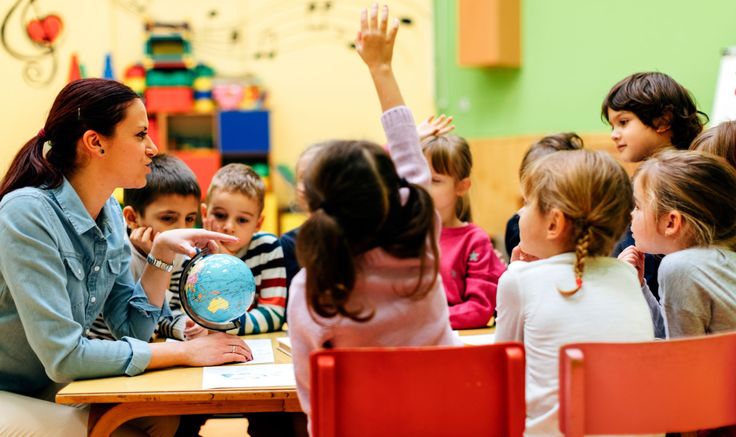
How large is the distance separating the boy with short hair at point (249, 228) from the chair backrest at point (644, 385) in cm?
145

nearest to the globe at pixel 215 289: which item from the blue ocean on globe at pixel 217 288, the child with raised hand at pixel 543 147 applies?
the blue ocean on globe at pixel 217 288

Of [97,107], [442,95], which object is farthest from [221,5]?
[97,107]

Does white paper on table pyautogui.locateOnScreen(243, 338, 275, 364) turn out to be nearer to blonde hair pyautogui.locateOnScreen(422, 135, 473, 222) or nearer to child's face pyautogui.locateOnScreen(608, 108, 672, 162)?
blonde hair pyautogui.locateOnScreen(422, 135, 473, 222)

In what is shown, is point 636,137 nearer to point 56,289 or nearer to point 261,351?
point 261,351

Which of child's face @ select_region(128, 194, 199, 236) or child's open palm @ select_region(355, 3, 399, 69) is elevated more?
child's open palm @ select_region(355, 3, 399, 69)

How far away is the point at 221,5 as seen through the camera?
8703 millimetres

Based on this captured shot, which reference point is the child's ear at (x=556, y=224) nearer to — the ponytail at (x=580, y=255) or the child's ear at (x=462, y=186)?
the ponytail at (x=580, y=255)

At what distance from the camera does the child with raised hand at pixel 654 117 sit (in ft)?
9.81

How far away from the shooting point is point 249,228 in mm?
3033

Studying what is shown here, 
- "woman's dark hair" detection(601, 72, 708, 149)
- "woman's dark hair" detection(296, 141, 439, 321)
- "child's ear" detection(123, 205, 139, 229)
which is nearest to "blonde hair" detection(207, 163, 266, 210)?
"child's ear" detection(123, 205, 139, 229)

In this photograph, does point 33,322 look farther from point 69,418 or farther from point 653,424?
point 653,424

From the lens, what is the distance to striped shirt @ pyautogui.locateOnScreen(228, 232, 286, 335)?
2.86 metres

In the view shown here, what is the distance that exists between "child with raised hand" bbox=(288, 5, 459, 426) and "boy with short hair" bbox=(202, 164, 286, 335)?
114 centimetres

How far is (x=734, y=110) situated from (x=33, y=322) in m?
3.80
